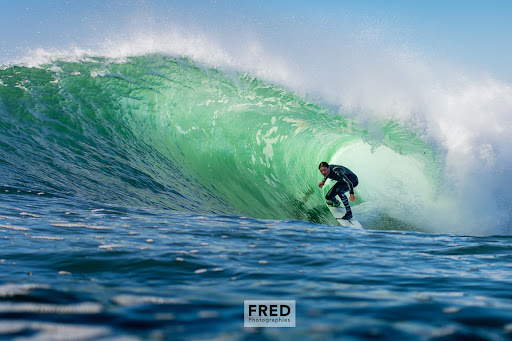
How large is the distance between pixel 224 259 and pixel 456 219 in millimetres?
7825

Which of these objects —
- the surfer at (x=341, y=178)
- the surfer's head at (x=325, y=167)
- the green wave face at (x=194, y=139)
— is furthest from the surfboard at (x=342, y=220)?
the surfer's head at (x=325, y=167)

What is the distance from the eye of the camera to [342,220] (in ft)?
27.8

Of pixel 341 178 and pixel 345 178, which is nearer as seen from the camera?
pixel 345 178

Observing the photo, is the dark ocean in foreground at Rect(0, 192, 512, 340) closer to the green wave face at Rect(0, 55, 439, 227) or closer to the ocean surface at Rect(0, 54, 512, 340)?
the ocean surface at Rect(0, 54, 512, 340)

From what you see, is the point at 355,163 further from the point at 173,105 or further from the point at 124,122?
the point at 124,122

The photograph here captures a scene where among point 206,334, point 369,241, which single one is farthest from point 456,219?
point 206,334

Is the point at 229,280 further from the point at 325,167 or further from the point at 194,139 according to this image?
the point at 194,139

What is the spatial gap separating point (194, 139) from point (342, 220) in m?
4.07

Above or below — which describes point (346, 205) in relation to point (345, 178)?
below

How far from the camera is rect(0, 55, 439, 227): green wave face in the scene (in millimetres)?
7738

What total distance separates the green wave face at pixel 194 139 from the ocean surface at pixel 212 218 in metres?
0.05

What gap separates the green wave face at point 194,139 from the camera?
25.4 ft

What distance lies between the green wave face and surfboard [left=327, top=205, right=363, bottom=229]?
0.24 m

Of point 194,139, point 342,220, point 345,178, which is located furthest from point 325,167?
point 194,139
